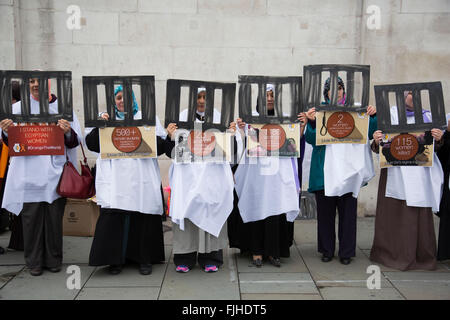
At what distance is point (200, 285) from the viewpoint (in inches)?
177

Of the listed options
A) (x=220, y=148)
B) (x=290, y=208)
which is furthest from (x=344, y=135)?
(x=220, y=148)

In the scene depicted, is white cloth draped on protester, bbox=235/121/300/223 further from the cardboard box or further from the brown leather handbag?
the cardboard box

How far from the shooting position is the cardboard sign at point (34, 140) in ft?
15.2

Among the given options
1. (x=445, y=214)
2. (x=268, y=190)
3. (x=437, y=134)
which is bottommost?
(x=445, y=214)

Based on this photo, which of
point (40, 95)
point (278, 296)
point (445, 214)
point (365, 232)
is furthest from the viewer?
point (365, 232)

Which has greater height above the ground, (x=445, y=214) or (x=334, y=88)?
(x=334, y=88)

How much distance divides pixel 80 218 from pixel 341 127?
3420 mm

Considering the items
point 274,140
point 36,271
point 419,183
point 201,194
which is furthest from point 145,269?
point 419,183

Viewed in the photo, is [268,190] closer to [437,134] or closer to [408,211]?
[408,211]

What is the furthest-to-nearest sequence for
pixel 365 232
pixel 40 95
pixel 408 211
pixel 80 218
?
pixel 365 232, pixel 80 218, pixel 408 211, pixel 40 95

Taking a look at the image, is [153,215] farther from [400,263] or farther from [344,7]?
[344,7]

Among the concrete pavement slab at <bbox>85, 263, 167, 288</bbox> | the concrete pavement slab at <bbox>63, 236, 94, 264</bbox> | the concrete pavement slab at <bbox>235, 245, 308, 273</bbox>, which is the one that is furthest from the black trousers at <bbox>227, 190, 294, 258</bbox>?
the concrete pavement slab at <bbox>63, 236, 94, 264</bbox>

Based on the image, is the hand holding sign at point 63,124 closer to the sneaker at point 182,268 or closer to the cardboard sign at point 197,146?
the cardboard sign at point 197,146

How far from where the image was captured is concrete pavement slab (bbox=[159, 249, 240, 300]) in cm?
Answer: 424
